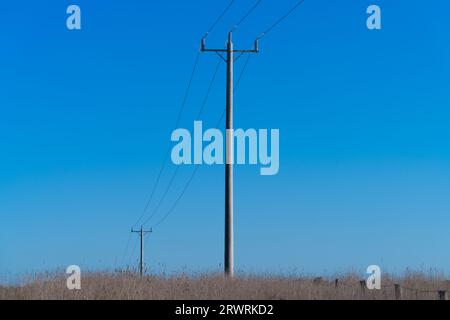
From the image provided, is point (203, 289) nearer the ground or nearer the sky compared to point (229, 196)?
nearer the ground

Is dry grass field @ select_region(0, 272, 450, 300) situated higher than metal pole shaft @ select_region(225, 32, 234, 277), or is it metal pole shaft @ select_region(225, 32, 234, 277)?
metal pole shaft @ select_region(225, 32, 234, 277)

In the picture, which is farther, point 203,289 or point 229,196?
point 229,196

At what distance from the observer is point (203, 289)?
18.3 meters

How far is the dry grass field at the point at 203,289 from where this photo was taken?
17297 millimetres

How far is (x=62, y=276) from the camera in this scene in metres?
21.2

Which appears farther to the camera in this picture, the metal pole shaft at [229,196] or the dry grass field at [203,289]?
the metal pole shaft at [229,196]

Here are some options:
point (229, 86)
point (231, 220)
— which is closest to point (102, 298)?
point (231, 220)

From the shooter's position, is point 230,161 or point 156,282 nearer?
point 156,282

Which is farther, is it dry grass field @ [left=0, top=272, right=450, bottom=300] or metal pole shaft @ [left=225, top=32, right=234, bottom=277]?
metal pole shaft @ [left=225, top=32, right=234, bottom=277]

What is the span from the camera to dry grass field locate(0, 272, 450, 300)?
56.7ft

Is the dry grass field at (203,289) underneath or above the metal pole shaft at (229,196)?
underneath
